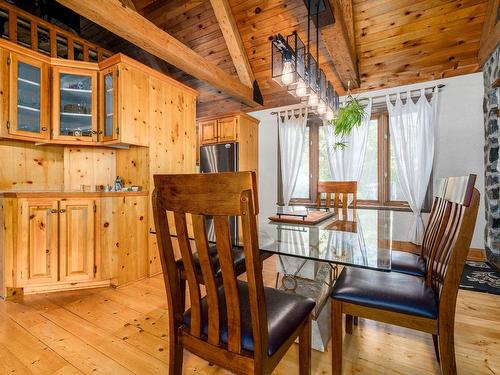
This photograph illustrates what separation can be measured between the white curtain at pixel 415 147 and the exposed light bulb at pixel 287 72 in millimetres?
2290

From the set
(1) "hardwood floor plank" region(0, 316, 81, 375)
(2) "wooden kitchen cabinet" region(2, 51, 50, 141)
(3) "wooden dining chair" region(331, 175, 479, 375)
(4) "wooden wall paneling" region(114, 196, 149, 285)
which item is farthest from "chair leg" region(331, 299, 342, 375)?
(2) "wooden kitchen cabinet" region(2, 51, 50, 141)

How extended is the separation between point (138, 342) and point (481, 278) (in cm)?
321

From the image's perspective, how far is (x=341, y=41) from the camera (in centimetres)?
262

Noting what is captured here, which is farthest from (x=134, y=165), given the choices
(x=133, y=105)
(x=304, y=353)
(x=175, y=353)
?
(x=304, y=353)

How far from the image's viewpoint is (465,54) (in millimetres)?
2996

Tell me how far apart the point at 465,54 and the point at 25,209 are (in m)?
5.00

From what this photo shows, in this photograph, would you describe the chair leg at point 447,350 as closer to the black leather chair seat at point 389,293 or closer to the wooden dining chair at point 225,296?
the black leather chair seat at point 389,293

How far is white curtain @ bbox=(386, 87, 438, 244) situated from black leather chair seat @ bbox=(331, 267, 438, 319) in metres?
2.20

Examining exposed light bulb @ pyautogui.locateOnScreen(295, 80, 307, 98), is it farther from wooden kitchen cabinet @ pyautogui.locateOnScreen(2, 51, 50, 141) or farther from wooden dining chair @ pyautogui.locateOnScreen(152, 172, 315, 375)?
wooden kitchen cabinet @ pyautogui.locateOnScreen(2, 51, 50, 141)

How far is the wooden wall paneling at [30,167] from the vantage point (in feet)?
8.38

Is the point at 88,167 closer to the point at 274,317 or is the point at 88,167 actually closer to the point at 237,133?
the point at 237,133

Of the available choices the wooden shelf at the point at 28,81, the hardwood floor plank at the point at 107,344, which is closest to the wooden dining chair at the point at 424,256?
the hardwood floor plank at the point at 107,344

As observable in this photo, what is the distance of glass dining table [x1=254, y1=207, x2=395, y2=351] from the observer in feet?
3.65

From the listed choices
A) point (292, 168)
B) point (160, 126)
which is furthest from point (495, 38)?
point (160, 126)
